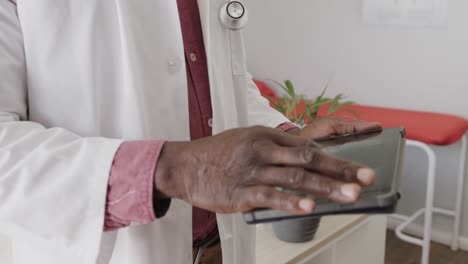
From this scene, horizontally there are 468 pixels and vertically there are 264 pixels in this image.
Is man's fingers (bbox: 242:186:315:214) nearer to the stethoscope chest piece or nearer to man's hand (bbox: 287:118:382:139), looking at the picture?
man's hand (bbox: 287:118:382:139)

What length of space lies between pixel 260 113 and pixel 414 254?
1.98 metres

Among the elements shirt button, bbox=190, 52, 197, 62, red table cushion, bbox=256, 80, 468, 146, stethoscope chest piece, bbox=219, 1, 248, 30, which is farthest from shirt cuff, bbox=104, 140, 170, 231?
red table cushion, bbox=256, 80, 468, 146

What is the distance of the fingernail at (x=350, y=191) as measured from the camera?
18.6 inches

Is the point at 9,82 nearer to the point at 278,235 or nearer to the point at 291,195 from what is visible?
the point at 291,195

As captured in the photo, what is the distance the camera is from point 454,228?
2.84m

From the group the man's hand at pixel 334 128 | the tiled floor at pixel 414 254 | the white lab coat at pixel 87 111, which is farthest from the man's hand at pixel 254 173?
the tiled floor at pixel 414 254

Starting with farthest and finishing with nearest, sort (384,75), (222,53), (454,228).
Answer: (384,75) < (454,228) < (222,53)

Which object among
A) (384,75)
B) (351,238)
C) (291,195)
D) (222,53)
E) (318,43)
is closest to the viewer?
(291,195)

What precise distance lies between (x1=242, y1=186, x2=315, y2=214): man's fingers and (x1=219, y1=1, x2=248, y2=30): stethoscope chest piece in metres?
0.56

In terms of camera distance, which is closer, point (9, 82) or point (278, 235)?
point (9, 82)

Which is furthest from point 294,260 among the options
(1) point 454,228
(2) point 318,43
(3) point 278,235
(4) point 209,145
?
(2) point 318,43

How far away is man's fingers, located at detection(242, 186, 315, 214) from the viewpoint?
485 millimetres

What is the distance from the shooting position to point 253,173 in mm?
524

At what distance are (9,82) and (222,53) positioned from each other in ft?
1.41
